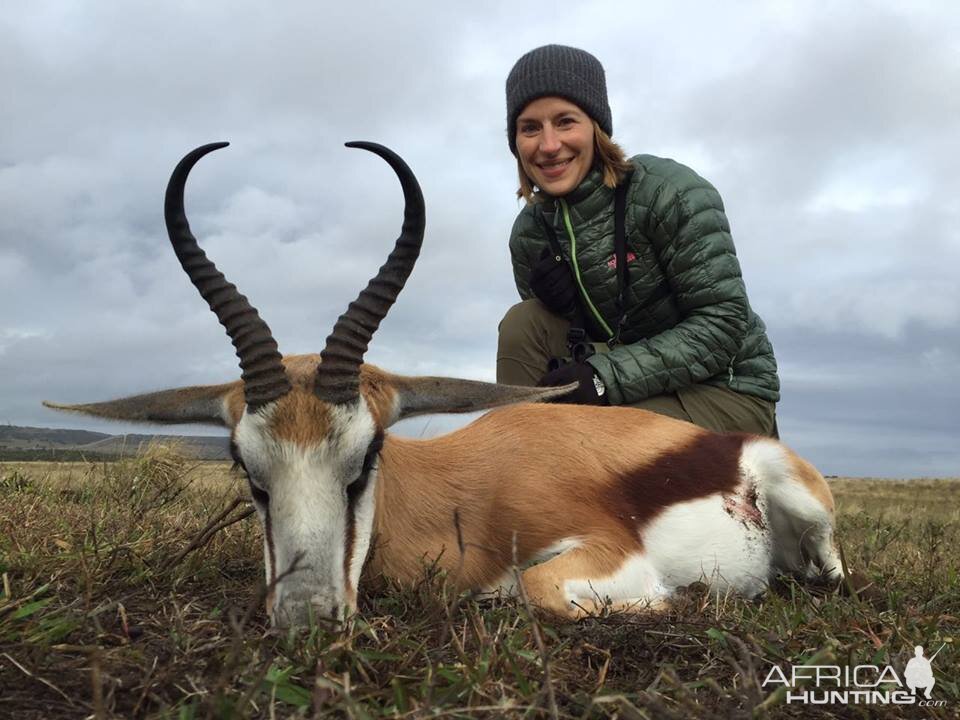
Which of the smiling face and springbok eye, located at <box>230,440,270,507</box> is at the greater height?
the smiling face

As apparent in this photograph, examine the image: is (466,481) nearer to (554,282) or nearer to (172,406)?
(172,406)

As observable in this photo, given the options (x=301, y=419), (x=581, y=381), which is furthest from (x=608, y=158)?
(x=301, y=419)

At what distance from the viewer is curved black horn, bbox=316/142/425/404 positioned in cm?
393

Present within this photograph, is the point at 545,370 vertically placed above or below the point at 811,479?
above

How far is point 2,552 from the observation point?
4.35 metres

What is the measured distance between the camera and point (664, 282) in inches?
296

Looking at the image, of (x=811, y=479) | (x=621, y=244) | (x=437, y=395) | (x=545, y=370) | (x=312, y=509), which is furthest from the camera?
(x=545, y=370)

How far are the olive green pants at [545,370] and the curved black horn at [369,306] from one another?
11.4 ft

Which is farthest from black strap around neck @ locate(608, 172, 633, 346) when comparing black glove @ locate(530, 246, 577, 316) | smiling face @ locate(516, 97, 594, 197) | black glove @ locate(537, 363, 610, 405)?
black glove @ locate(537, 363, 610, 405)

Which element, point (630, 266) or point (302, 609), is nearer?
point (302, 609)

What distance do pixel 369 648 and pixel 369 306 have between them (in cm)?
184

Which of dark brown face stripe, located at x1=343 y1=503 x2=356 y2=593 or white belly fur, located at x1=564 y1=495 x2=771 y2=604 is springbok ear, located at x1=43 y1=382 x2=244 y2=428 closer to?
dark brown face stripe, located at x1=343 y1=503 x2=356 y2=593

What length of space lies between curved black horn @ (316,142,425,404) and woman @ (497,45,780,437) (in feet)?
9.21

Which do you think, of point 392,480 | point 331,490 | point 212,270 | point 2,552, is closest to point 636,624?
point 331,490
